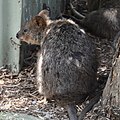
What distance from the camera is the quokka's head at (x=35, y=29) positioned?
6559 millimetres

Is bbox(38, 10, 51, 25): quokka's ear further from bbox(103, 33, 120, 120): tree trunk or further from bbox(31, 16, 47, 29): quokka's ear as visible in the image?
bbox(103, 33, 120, 120): tree trunk

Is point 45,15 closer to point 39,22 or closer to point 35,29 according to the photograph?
point 39,22

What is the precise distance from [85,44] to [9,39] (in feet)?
4.57

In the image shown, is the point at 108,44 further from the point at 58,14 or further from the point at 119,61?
the point at 119,61

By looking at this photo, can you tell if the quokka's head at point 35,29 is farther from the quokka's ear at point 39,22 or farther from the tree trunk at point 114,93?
the tree trunk at point 114,93

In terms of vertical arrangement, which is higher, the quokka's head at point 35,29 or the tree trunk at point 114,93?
the quokka's head at point 35,29

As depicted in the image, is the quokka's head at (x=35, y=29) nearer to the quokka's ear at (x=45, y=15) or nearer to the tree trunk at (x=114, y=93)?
the quokka's ear at (x=45, y=15)

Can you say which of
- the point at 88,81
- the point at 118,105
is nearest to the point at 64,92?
the point at 88,81

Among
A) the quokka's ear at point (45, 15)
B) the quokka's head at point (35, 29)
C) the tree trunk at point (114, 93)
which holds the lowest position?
the tree trunk at point (114, 93)

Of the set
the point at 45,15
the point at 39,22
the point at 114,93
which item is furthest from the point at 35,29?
the point at 114,93

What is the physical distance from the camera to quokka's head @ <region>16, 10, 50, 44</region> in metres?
6.56

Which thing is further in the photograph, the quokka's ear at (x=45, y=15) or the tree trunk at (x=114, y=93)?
the quokka's ear at (x=45, y=15)

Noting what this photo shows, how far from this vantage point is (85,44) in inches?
230

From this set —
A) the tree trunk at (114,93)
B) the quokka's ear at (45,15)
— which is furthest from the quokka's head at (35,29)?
the tree trunk at (114,93)
